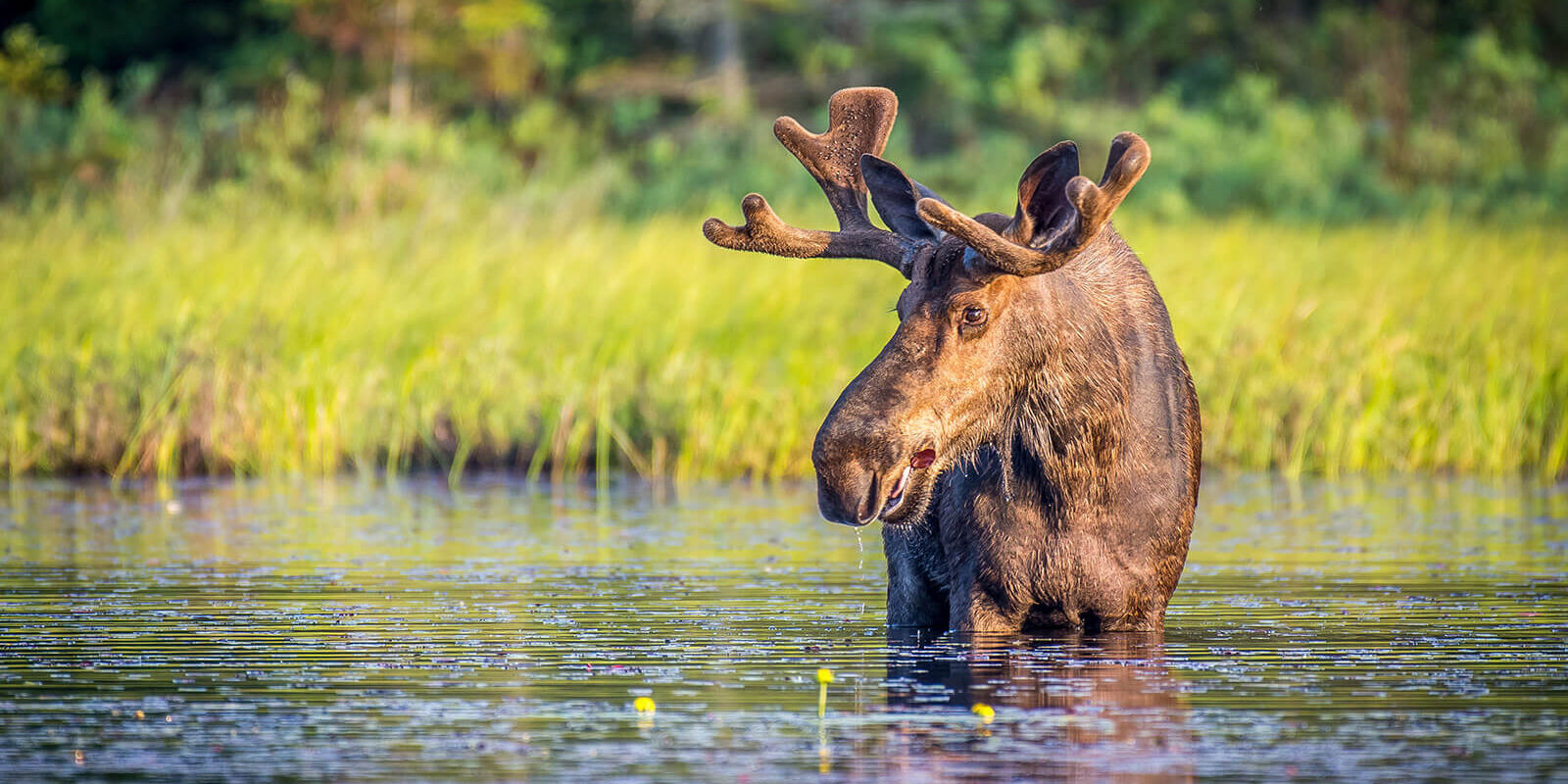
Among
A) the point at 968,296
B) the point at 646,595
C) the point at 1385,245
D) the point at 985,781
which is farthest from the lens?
the point at 1385,245

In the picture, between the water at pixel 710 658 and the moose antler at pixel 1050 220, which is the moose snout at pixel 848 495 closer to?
the water at pixel 710 658

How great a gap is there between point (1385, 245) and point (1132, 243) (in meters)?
2.76

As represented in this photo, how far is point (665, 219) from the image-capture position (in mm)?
22344

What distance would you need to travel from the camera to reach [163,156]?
26188 mm

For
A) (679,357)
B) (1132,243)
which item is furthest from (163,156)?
(679,357)

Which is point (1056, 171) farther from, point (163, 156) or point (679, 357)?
point (163, 156)

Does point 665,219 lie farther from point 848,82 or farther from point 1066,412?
point 1066,412

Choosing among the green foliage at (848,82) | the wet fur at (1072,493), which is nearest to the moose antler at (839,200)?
the wet fur at (1072,493)

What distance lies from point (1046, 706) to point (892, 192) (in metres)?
1.99

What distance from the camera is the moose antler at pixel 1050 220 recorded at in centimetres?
619

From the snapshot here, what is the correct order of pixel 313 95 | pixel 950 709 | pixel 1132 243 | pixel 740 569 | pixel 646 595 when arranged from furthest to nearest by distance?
pixel 313 95
pixel 1132 243
pixel 740 569
pixel 646 595
pixel 950 709

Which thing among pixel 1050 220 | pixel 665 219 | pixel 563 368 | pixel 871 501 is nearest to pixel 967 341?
pixel 1050 220

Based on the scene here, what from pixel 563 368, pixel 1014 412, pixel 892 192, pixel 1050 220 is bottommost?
pixel 1014 412

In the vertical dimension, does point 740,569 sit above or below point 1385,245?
below
